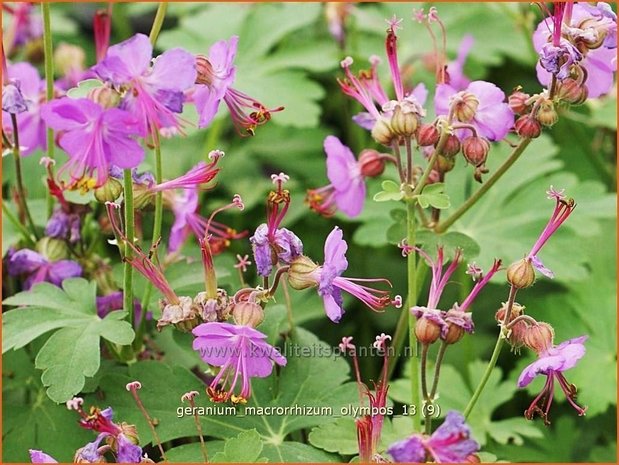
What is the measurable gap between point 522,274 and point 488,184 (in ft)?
1.09

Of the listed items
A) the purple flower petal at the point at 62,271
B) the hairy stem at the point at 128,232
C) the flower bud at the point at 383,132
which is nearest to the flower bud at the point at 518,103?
the flower bud at the point at 383,132

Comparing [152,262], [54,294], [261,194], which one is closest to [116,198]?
[152,262]

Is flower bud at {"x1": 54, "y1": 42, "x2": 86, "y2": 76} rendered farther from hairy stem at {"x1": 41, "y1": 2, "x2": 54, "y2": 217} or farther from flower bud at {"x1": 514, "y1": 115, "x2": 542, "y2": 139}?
flower bud at {"x1": 514, "y1": 115, "x2": 542, "y2": 139}

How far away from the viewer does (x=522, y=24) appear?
2.85 meters

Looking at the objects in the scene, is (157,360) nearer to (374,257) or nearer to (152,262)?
(152,262)

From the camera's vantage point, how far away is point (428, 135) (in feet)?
5.63

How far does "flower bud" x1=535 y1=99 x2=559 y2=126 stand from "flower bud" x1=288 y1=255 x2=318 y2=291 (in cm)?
52

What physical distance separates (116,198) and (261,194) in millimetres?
1267

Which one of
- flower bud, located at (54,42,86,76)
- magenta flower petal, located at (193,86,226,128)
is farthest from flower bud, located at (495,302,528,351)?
flower bud, located at (54,42,86,76)

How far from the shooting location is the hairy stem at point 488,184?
5.90 feet

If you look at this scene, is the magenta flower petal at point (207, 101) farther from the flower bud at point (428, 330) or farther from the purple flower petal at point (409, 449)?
the purple flower petal at point (409, 449)

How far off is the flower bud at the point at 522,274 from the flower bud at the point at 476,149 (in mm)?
266

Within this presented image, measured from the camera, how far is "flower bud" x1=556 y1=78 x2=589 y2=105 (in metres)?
1.74

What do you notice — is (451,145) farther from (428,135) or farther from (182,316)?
(182,316)
